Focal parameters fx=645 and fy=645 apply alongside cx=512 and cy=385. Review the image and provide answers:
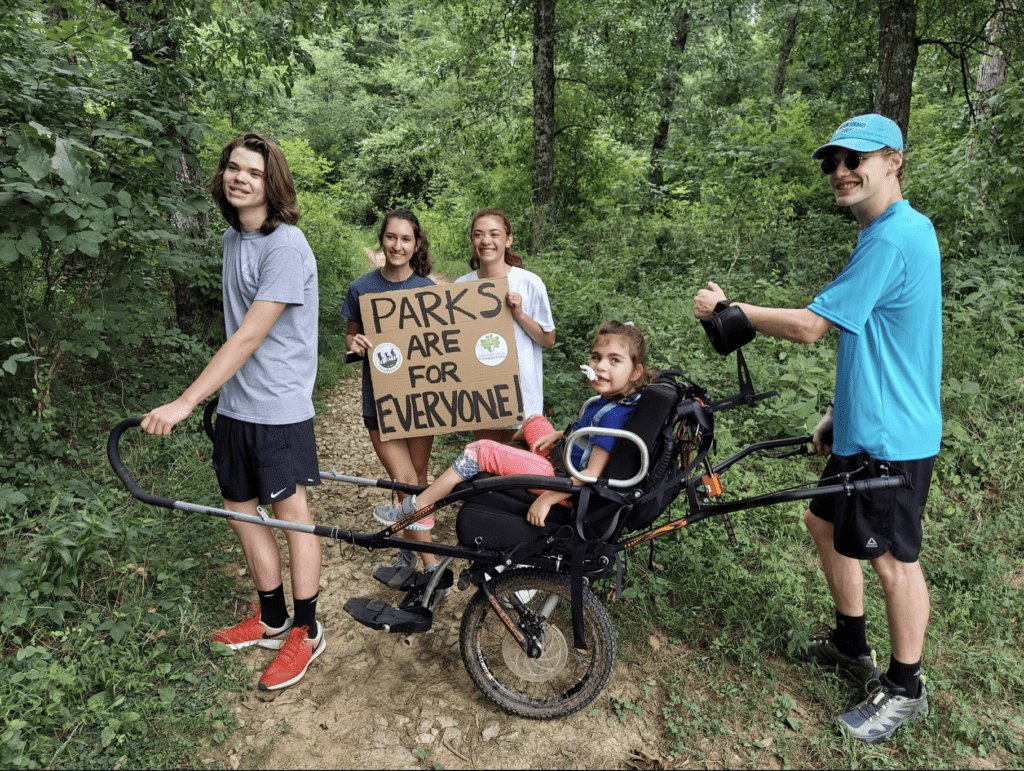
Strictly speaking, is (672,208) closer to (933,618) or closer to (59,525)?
(933,618)

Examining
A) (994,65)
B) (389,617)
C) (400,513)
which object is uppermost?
(994,65)

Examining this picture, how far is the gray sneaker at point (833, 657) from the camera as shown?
305 cm

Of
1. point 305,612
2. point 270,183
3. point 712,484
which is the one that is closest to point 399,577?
point 305,612

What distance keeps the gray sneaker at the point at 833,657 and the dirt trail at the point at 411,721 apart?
79cm

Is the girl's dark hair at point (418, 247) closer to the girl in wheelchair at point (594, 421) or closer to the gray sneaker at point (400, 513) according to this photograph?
the girl in wheelchair at point (594, 421)

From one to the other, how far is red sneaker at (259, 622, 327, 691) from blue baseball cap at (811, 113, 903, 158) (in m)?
3.18

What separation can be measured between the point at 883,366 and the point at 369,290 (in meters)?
2.58

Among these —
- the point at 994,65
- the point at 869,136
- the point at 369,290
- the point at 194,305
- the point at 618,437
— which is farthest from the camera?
the point at 994,65

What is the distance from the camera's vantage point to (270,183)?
111 inches

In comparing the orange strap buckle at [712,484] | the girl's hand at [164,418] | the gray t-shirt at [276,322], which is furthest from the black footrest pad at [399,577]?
the orange strap buckle at [712,484]

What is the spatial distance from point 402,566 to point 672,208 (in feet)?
31.5

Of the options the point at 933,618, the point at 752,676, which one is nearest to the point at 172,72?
the point at 752,676

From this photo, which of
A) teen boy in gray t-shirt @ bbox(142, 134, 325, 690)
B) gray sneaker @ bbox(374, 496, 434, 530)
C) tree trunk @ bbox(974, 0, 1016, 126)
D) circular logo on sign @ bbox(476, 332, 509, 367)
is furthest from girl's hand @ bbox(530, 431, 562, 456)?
tree trunk @ bbox(974, 0, 1016, 126)

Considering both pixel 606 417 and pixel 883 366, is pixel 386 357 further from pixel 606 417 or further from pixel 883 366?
pixel 883 366
